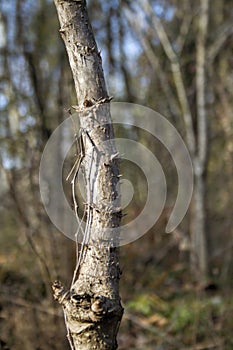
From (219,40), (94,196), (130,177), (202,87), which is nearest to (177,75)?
(202,87)

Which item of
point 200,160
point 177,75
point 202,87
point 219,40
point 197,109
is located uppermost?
point 219,40

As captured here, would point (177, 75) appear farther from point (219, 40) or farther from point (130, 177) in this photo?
point (130, 177)

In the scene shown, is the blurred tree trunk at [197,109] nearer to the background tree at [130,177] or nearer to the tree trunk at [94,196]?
the background tree at [130,177]

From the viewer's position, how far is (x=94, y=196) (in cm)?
172

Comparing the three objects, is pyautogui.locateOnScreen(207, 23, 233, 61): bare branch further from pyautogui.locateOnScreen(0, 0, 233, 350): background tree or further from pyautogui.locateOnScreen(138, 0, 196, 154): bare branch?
pyautogui.locateOnScreen(138, 0, 196, 154): bare branch

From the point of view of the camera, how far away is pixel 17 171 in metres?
4.65

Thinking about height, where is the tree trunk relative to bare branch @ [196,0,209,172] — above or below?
below

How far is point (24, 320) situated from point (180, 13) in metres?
4.17

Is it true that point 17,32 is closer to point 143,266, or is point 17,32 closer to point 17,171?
point 17,171

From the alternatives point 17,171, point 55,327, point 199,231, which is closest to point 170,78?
point 199,231

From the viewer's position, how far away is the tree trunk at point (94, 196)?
66.3 inches

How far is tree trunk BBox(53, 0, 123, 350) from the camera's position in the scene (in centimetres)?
168

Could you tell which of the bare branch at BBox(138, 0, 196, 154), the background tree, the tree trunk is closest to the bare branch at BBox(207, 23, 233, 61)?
the background tree

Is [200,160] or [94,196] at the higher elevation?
[200,160]
